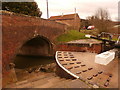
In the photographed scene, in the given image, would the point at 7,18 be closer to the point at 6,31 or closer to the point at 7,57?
the point at 6,31

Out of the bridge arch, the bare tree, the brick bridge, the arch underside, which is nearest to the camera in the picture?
the brick bridge

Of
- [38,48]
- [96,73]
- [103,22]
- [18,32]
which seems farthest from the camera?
[103,22]

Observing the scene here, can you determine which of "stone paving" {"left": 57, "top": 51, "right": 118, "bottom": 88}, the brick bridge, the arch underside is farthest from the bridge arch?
"stone paving" {"left": 57, "top": 51, "right": 118, "bottom": 88}

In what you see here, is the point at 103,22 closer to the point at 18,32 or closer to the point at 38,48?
the point at 38,48

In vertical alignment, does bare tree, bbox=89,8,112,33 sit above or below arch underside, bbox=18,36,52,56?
above

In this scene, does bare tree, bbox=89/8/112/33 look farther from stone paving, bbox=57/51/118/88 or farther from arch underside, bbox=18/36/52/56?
stone paving, bbox=57/51/118/88

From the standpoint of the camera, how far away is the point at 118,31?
1434 centimetres

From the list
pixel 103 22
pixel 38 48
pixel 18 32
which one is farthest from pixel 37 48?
pixel 103 22

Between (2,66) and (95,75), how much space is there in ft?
18.5

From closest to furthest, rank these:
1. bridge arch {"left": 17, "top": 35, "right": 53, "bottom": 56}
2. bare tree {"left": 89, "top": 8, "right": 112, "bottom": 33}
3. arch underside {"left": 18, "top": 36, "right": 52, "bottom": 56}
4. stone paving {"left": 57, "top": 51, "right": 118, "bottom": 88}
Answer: stone paving {"left": 57, "top": 51, "right": 118, "bottom": 88}, bridge arch {"left": 17, "top": 35, "right": 53, "bottom": 56}, arch underside {"left": 18, "top": 36, "right": 52, "bottom": 56}, bare tree {"left": 89, "top": 8, "right": 112, "bottom": 33}

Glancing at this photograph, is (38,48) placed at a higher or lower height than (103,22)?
lower

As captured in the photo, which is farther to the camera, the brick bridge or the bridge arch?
the bridge arch

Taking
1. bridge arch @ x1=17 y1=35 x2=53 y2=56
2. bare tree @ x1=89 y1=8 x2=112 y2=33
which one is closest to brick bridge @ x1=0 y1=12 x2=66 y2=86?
bridge arch @ x1=17 y1=35 x2=53 y2=56

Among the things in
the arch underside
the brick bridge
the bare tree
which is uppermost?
the bare tree
